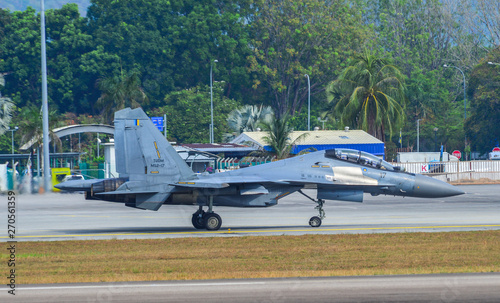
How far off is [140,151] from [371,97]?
163ft

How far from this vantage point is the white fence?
51.6 m

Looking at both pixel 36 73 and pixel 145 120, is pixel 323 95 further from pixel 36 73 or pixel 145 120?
pixel 145 120

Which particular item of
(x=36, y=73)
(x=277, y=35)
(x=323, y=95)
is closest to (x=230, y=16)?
(x=277, y=35)

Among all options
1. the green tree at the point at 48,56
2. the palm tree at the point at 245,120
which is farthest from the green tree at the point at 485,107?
the green tree at the point at 48,56

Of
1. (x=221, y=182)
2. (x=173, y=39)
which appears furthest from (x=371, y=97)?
(x=221, y=182)

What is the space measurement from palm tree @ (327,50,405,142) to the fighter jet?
4568 centimetres

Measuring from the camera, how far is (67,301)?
11086mm

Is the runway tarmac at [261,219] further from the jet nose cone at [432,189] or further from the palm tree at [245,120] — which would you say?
the palm tree at [245,120]

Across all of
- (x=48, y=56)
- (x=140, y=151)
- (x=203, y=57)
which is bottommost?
(x=140, y=151)

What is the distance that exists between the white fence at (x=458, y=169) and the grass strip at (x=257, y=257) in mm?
33302

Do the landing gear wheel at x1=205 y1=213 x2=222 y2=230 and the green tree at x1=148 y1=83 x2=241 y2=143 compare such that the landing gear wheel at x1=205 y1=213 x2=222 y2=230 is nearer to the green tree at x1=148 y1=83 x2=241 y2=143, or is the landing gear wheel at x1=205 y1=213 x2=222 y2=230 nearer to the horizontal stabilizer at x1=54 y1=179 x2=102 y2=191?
the horizontal stabilizer at x1=54 y1=179 x2=102 y2=191

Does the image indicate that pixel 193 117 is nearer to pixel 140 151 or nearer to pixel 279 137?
pixel 279 137

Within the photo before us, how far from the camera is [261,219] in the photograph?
25.3 meters

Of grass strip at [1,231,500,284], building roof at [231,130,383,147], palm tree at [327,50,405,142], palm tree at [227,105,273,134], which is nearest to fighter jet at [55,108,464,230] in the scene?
grass strip at [1,231,500,284]
